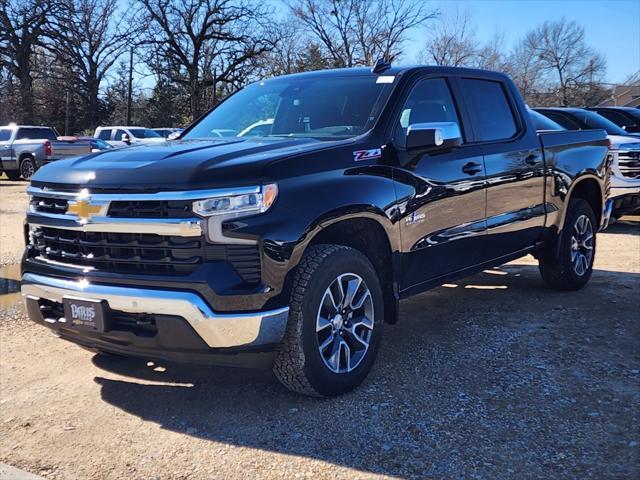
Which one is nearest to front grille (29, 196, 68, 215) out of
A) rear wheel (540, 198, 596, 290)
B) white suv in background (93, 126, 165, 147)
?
rear wheel (540, 198, 596, 290)

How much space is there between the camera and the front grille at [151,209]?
3.23 metres

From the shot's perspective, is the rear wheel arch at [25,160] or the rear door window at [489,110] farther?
the rear wheel arch at [25,160]

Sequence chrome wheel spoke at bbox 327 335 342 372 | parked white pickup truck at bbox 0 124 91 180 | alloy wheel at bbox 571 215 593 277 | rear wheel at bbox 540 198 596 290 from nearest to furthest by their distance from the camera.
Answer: chrome wheel spoke at bbox 327 335 342 372, rear wheel at bbox 540 198 596 290, alloy wheel at bbox 571 215 593 277, parked white pickup truck at bbox 0 124 91 180

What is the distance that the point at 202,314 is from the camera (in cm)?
317

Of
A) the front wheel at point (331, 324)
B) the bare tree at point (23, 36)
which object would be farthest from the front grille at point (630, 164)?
the bare tree at point (23, 36)

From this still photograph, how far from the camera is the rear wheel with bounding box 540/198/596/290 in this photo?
6.05 m

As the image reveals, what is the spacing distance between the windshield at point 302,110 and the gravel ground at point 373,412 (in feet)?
5.24

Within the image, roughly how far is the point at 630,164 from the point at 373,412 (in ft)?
27.6

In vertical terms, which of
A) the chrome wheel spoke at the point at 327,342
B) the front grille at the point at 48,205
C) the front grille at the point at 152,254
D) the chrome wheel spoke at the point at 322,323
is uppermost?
the front grille at the point at 48,205

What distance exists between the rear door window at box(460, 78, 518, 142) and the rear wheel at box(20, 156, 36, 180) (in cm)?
1998

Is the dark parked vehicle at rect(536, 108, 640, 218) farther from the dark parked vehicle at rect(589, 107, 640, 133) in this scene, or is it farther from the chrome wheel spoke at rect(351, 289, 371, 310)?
the chrome wheel spoke at rect(351, 289, 371, 310)

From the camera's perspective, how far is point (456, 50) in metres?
46.2

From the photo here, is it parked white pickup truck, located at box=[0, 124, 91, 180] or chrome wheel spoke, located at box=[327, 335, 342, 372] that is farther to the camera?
parked white pickup truck, located at box=[0, 124, 91, 180]

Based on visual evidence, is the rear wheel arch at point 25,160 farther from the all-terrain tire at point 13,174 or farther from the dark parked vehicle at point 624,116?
the dark parked vehicle at point 624,116
